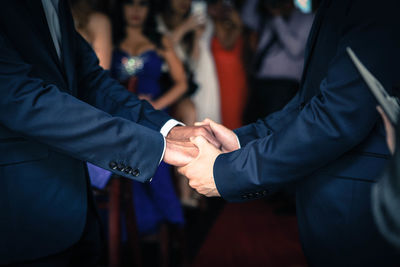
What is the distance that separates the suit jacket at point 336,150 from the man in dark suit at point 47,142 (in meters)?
0.35

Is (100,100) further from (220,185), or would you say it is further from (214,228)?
(214,228)

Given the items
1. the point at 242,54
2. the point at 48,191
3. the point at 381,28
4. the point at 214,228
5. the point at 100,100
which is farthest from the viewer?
the point at 242,54

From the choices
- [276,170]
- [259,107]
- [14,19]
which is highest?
[14,19]

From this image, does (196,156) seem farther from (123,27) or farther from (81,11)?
(123,27)

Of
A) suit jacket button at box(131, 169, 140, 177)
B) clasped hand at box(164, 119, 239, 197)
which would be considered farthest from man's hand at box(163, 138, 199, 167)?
suit jacket button at box(131, 169, 140, 177)

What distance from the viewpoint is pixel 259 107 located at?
372 cm

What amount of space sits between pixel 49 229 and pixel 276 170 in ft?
2.19

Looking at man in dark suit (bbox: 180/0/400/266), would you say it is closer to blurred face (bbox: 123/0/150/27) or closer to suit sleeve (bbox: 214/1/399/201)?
suit sleeve (bbox: 214/1/399/201)

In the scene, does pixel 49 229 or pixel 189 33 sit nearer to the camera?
pixel 49 229

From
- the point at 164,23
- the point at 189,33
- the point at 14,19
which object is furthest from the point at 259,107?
the point at 14,19

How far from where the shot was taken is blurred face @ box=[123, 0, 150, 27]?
282cm

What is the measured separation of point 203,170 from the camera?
3.85 feet

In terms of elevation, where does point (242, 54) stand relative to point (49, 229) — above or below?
below

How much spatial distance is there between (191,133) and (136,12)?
73.4 inches
